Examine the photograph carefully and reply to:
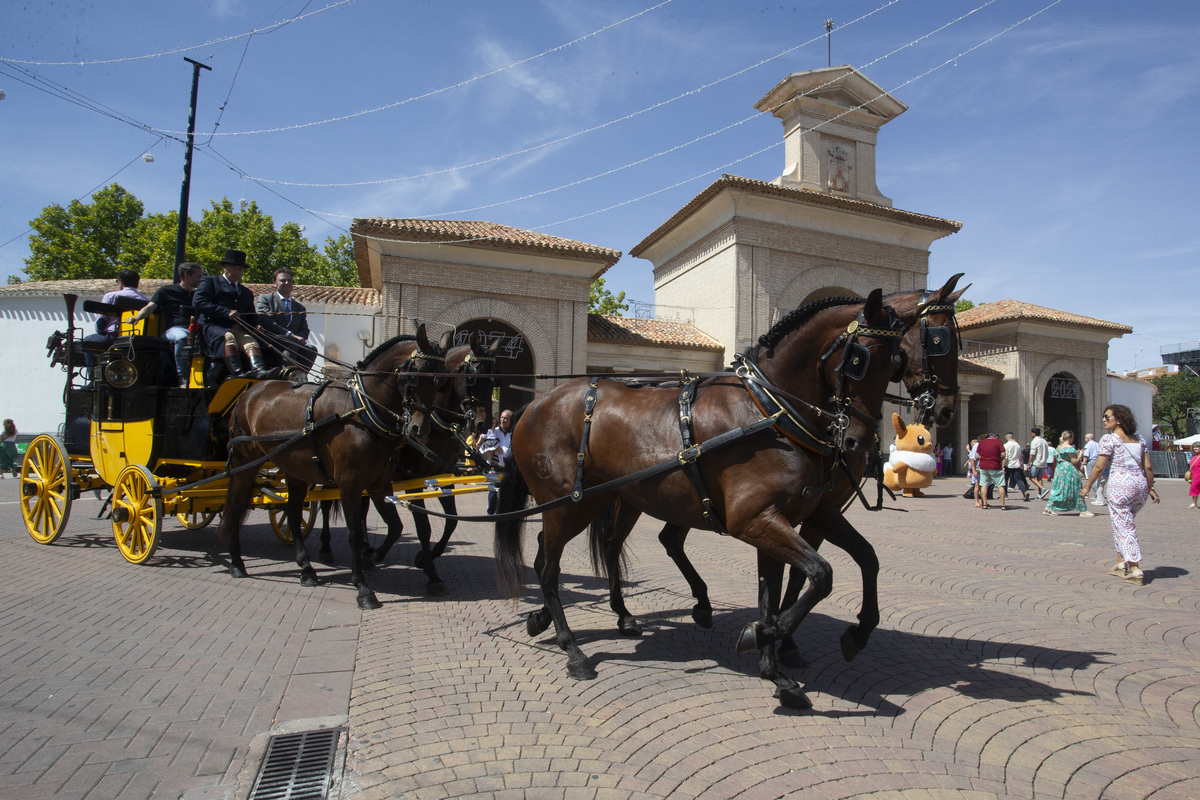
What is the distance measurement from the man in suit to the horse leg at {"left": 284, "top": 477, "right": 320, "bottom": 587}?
3.86ft

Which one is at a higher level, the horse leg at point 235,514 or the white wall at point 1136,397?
the white wall at point 1136,397

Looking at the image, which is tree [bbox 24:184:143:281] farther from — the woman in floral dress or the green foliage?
the woman in floral dress

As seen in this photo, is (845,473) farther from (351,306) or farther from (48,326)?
(48,326)

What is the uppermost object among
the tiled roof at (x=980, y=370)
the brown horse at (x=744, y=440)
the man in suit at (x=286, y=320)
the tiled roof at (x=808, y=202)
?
the tiled roof at (x=808, y=202)

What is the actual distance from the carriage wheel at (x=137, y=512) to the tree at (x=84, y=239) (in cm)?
3307

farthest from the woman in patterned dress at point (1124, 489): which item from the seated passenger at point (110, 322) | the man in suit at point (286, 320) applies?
the seated passenger at point (110, 322)

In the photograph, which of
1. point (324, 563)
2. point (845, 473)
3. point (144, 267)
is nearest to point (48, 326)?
point (144, 267)

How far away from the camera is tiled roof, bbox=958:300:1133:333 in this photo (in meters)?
27.2

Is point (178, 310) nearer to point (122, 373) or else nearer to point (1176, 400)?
point (122, 373)

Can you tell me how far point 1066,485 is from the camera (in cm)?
1287

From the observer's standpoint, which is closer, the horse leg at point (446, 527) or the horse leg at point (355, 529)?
the horse leg at point (355, 529)

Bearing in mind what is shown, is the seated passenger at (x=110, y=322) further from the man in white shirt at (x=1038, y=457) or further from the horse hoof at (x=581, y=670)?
the man in white shirt at (x=1038, y=457)

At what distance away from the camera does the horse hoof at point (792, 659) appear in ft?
13.0

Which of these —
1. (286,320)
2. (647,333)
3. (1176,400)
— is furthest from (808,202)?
(1176,400)
